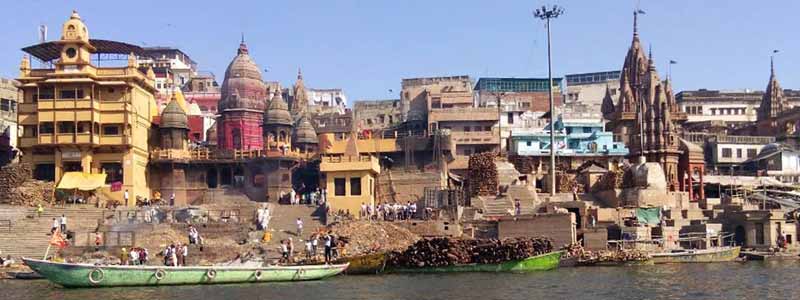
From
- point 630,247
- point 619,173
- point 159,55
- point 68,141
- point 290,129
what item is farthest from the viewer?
point 159,55

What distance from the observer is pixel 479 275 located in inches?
1352

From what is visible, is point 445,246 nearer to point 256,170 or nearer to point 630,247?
point 630,247

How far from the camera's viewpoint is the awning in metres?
48.7

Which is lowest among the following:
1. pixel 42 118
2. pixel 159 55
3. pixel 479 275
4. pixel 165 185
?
pixel 479 275

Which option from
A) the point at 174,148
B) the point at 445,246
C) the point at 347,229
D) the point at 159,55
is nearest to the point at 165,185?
the point at 174,148

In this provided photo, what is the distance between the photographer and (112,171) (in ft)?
167

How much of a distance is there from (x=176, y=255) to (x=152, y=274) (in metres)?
5.46

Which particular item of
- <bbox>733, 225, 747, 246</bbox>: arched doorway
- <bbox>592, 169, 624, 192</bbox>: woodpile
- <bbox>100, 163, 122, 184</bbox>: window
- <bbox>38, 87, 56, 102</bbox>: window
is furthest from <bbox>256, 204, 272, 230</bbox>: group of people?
<bbox>733, 225, 747, 246</bbox>: arched doorway

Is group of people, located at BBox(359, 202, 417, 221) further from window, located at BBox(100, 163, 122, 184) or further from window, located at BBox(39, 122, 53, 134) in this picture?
window, located at BBox(39, 122, 53, 134)

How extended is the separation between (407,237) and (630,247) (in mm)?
10223

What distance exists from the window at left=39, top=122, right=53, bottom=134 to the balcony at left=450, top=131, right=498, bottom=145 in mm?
24949

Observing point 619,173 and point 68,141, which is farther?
point 619,173

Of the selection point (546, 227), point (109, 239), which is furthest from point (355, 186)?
point (109, 239)

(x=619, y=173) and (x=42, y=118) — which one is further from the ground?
(x=42, y=118)
